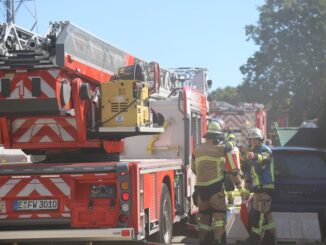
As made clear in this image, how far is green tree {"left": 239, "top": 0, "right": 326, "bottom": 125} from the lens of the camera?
4534cm

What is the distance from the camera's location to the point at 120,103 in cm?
773

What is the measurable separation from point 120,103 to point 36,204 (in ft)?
5.24

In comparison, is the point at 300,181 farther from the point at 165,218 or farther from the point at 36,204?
the point at 36,204

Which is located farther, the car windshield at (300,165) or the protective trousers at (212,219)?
the car windshield at (300,165)

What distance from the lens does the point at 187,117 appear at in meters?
10.5

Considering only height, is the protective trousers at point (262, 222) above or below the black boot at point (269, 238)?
above

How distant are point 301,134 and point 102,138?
1112 centimetres

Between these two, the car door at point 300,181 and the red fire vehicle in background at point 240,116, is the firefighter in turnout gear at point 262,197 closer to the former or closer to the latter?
the car door at point 300,181

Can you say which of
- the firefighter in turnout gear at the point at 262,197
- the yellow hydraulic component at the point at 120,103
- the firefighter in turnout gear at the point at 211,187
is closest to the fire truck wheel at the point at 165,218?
the firefighter in turnout gear at the point at 211,187

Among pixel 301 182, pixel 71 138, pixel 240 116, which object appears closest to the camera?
pixel 71 138

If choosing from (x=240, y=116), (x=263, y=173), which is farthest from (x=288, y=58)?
(x=263, y=173)

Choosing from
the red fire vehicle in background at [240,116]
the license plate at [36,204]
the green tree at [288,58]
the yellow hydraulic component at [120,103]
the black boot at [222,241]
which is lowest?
the black boot at [222,241]

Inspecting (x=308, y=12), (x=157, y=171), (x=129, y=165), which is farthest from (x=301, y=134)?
(x=308, y=12)

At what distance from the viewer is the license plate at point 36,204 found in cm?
715
